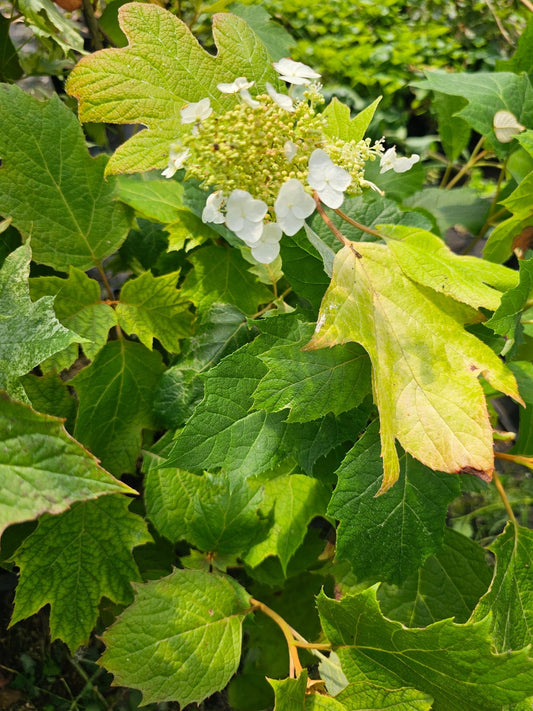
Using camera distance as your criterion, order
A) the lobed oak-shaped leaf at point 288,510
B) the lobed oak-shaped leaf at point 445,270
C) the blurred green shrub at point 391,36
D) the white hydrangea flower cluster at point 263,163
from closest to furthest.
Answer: the white hydrangea flower cluster at point 263,163 → the lobed oak-shaped leaf at point 445,270 → the lobed oak-shaped leaf at point 288,510 → the blurred green shrub at point 391,36

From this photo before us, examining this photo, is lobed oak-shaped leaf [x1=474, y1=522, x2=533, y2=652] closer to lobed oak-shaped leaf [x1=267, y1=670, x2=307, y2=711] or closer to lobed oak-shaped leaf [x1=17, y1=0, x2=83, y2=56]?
lobed oak-shaped leaf [x1=267, y1=670, x2=307, y2=711]

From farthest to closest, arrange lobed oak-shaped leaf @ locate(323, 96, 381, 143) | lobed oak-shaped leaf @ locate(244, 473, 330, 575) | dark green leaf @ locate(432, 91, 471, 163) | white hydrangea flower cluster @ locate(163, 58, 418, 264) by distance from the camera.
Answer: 1. dark green leaf @ locate(432, 91, 471, 163)
2. lobed oak-shaped leaf @ locate(244, 473, 330, 575)
3. lobed oak-shaped leaf @ locate(323, 96, 381, 143)
4. white hydrangea flower cluster @ locate(163, 58, 418, 264)

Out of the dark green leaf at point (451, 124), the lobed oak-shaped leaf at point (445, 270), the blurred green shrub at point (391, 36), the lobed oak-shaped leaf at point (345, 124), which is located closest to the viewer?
the lobed oak-shaped leaf at point (445, 270)

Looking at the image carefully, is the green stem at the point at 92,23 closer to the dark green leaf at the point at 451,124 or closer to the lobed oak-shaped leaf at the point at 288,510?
the dark green leaf at the point at 451,124

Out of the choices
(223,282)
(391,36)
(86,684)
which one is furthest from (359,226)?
(391,36)

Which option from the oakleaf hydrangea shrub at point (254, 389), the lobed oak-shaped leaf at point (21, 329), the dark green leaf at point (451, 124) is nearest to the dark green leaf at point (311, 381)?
the oakleaf hydrangea shrub at point (254, 389)

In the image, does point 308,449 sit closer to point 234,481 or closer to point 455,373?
point 234,481

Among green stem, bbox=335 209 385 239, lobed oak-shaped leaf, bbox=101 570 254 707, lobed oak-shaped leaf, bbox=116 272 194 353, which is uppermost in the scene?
green stem, bbox=335 209 385 239

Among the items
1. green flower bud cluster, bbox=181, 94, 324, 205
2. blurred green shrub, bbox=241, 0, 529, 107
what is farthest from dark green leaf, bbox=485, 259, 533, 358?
blurred green shrub, bbox=241, 0, 529, 107
